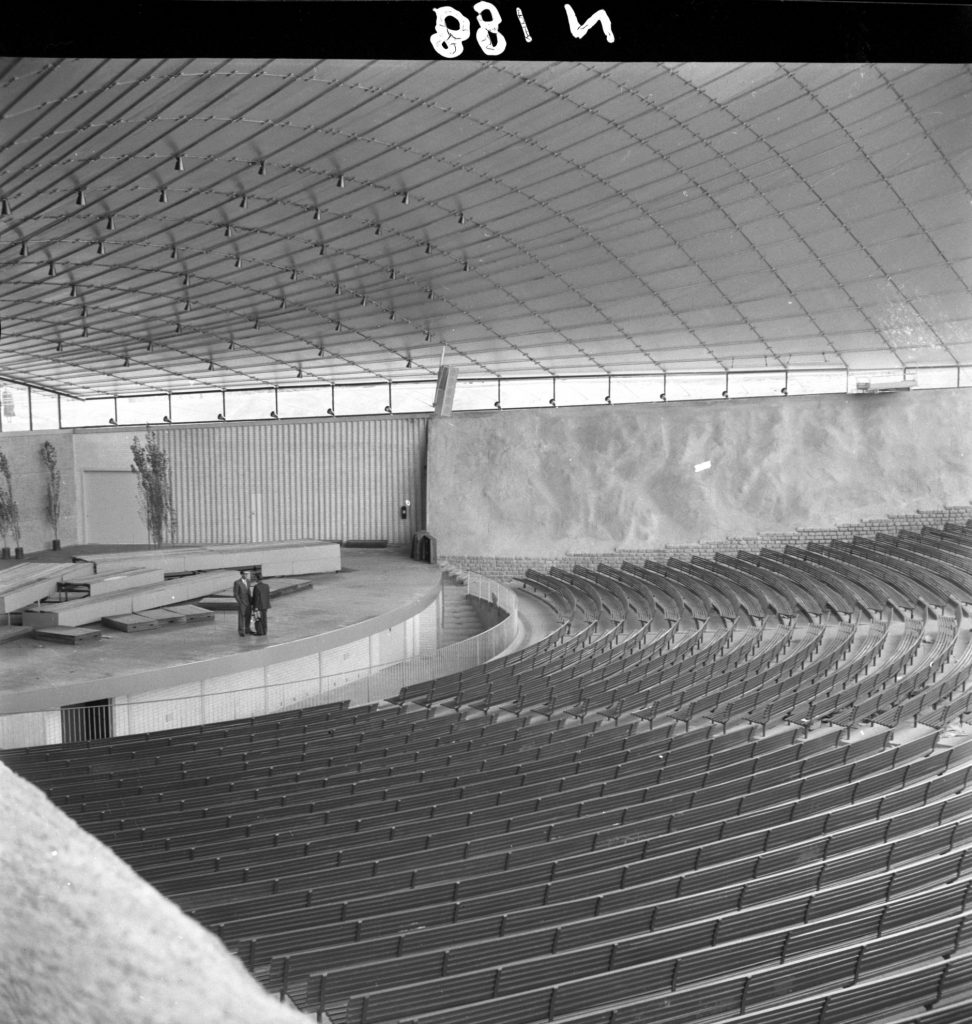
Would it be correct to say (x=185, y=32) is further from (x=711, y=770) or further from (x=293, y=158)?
(x=293, y=158)

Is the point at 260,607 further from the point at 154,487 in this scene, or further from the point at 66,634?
the point at 154,487

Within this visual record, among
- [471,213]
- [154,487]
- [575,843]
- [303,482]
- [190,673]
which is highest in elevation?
[471,213]

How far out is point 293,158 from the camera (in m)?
15.9

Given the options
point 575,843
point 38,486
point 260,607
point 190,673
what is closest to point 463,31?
point 575,843

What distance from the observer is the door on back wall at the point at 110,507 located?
22609mm

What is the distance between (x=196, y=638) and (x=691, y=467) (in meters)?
16.5

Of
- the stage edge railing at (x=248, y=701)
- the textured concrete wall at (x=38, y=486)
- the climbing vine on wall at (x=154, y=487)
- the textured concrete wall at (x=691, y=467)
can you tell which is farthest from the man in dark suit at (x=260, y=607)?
the textured concrete wall at (x=691, y=467)

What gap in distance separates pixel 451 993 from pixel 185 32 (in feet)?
16.8

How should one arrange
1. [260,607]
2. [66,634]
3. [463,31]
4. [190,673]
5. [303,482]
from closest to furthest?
[463,31] < [190,673] < [66,634] < [260,607] < [303,482]

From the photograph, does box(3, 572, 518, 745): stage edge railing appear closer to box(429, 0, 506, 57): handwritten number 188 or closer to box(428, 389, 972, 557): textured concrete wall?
box(428, 389, 972, 557): textured concrete wall

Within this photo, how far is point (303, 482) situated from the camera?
33.5 metres

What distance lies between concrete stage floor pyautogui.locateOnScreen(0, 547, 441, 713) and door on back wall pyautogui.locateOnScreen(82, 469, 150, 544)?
2.45 feet

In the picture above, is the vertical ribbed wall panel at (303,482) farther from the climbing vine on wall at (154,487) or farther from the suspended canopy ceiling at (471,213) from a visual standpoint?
the suspended canopy ceiling at (471,213)

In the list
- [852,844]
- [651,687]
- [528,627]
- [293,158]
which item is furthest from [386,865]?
[528,627]
